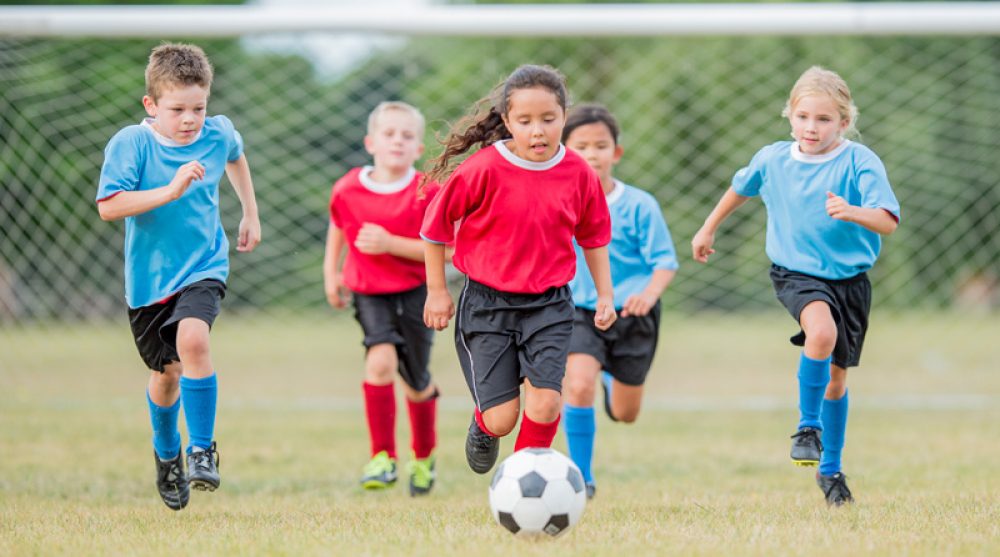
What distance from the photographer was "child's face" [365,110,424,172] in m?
6.12

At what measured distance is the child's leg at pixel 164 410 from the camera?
202 inches

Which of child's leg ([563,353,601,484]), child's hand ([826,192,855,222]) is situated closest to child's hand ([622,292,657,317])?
child's leg ([563,353,601,484])

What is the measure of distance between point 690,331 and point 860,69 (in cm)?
687

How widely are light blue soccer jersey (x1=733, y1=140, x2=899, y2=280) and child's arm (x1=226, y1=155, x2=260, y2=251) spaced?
2248mm

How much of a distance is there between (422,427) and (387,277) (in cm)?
83

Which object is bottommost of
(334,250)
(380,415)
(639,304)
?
(380,415)

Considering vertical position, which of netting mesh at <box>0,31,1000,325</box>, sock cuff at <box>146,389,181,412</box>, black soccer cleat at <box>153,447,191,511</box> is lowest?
netting mesh at <box>0,31,1000,325</box>

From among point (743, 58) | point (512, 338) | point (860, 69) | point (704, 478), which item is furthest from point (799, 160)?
point (860, 69)

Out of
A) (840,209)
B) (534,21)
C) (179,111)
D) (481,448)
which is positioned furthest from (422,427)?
(534,21)

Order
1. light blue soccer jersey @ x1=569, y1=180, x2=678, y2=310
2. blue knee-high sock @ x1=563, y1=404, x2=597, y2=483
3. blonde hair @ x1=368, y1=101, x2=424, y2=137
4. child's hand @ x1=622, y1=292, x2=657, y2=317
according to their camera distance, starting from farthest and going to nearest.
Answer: blonde hair @ x1=368, y1=101, x2=424, y2=137 < light blue soccer jersey @ x1=569, y1=180, x2=678, y2=310 < blue knee-high sock @ x1=563, y1=404, x2=597, y2=483 < child's hand @ x1=622, y1=292, x2=657, y2=317

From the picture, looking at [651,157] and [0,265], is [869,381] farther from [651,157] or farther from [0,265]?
[0,265]

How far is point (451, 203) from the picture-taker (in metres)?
4.62

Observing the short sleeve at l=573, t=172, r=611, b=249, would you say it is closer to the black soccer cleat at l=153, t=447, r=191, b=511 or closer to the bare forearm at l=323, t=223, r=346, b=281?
the bare forearm at l=323, t=223, r=346, b=281

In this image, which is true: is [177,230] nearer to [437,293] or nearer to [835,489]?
[437,293]
